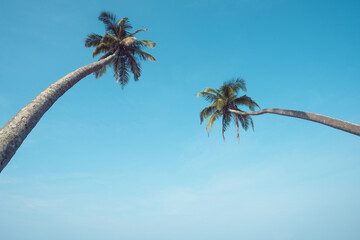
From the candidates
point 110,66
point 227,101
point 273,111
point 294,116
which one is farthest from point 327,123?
point 110,66

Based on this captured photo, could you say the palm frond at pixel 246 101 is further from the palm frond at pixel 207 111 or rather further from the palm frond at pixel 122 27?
the palm frond at pixel 122 27

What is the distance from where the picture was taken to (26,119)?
4.75 meters

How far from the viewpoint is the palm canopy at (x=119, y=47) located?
46.7 feet

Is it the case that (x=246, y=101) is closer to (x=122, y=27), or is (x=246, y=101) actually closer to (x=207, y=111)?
(x=207, y=111)

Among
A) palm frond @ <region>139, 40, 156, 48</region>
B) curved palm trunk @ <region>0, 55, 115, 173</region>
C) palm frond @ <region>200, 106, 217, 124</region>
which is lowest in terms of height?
curved palm trunk @ <region>0, 55, 115, 173</region>

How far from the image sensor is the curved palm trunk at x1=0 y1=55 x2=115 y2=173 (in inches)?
152

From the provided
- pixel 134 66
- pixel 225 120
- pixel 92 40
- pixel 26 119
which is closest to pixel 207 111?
pixel 225 120

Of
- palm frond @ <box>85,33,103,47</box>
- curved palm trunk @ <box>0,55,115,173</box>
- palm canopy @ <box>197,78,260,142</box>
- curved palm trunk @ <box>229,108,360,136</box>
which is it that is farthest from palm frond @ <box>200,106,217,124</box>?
curved palm trunk @ <box>0,55,115,173</box>

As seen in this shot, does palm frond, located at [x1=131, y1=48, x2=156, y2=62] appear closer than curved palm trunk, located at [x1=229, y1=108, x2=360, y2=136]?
No

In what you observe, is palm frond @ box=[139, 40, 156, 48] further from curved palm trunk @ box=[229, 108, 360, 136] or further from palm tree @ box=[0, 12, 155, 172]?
curved palm trunk @ box=[229, 108, 360, 136]

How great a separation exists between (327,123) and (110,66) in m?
14.9

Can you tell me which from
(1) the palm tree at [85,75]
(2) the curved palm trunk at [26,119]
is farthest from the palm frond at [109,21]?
(2) the curved palm trunk at [26,119]

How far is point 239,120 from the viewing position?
841 inches

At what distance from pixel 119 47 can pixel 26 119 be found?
11.0 metres
